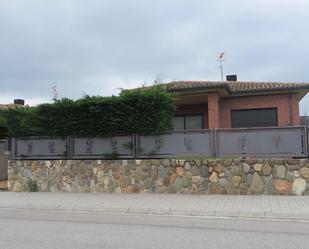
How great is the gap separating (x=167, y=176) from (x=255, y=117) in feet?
33.0

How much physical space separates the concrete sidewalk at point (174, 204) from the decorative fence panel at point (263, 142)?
64.5 inches

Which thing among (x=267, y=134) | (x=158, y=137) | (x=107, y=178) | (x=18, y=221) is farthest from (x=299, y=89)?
(x=18, y=221)

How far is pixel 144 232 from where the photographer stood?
8.50m

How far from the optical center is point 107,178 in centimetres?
1519

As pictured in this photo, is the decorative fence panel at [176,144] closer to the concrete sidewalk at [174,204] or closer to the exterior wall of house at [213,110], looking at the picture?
the concrete sidewalk at [174,204]

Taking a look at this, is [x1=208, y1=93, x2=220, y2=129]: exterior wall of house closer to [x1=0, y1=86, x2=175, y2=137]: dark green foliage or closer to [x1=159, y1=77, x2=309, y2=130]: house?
[x1=159, y1=77, x2=309, y2=130]: house

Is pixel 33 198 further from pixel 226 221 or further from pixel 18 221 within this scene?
pixel 226 221

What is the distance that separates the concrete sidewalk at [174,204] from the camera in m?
10.7

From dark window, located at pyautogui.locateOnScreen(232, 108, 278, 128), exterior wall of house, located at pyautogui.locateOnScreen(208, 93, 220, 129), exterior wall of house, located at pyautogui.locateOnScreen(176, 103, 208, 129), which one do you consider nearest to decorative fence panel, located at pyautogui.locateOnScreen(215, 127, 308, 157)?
exterior wall of house, located at pyautogui.locateOnScreen(208, 93, 220, 129)

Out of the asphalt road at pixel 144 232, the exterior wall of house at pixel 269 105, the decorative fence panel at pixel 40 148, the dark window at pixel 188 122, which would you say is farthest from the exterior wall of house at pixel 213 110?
the asphalt road at pixel 144 232

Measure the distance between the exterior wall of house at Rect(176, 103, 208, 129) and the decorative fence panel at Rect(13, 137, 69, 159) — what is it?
8.54m

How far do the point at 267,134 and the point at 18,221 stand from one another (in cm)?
828

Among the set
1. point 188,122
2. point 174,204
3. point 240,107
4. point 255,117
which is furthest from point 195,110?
point 174,204

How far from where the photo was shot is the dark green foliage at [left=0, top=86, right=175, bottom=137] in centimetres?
1500
